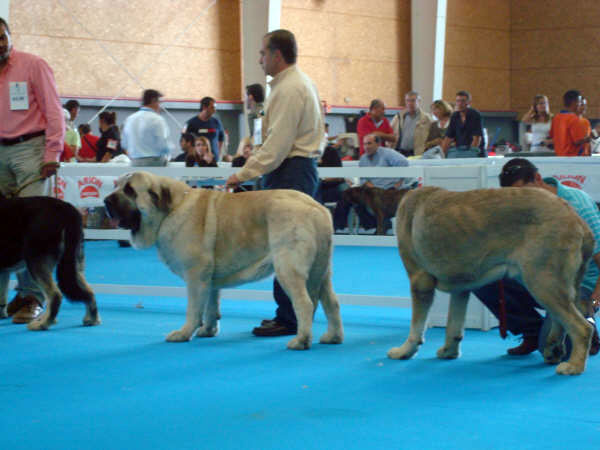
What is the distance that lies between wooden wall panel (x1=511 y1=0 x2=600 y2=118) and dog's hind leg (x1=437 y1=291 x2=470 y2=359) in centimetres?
2170

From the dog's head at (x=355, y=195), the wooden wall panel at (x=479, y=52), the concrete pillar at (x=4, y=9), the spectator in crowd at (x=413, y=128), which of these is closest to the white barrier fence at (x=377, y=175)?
the dog's head at (x=355, y=195)

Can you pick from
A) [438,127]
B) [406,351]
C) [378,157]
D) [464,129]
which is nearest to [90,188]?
[406,351]

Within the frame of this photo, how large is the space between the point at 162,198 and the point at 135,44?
1474cm

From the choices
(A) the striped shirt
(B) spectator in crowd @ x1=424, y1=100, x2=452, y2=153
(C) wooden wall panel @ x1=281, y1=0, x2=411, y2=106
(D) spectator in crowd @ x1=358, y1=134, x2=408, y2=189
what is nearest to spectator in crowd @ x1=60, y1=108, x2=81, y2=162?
(D) spectator in crowd @ x1=358, y1=134, x2=408, y2=189

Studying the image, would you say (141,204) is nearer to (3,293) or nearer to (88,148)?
(3,293)

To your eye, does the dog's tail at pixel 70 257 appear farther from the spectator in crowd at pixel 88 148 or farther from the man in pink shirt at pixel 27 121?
the spectator in crowd at pixel 88 148

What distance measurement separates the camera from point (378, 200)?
7094mm

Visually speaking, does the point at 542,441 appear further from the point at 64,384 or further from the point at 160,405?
the point at 64,384

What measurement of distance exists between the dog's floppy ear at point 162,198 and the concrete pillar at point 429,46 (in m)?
18.7

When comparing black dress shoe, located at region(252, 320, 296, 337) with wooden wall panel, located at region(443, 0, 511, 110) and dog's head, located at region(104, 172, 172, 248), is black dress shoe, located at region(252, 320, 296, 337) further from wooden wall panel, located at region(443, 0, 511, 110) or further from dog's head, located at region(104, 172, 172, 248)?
wooden wall panel, located at region(443, 0, 511, 110)

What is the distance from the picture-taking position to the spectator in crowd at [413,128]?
14.3 meters

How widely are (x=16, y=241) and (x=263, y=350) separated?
6.31 ft

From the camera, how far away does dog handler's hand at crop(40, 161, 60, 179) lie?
6.14m

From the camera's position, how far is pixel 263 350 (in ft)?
16.8
